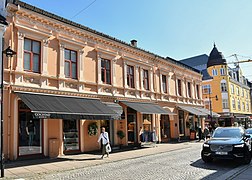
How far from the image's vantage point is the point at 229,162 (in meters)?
12.2

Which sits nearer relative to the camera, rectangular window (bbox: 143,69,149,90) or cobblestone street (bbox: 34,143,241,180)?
cobblestone street (bbox: 34,143,241,180)

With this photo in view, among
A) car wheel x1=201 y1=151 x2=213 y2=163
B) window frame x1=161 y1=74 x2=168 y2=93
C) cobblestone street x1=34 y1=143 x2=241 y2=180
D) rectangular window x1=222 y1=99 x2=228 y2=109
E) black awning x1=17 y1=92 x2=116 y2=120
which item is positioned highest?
window frame x1=161 y1=74 x2=168 y2=93

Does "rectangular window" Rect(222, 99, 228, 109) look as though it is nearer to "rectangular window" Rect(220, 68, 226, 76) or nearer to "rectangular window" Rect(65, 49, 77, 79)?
"rectangular window" Rect(220, 68, 226, 76)

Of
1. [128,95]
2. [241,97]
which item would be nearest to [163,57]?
[128,95]

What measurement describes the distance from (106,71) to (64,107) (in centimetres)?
610

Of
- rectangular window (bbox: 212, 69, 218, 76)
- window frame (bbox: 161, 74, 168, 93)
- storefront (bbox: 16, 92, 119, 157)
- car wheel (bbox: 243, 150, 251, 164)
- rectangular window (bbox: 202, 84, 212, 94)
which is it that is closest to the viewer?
car wheel (bbox: 243, 150, 251, 164)

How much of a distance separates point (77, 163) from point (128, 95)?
29.4 ft

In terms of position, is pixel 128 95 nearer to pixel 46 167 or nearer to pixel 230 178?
pixel 46 167

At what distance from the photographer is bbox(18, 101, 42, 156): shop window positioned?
13.2 m

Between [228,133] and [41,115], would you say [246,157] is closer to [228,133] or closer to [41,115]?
[228,133]

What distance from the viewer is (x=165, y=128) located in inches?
993

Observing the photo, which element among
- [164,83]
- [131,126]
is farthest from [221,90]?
[131,126]

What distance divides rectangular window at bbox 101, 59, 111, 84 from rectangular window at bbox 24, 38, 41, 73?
5265mm

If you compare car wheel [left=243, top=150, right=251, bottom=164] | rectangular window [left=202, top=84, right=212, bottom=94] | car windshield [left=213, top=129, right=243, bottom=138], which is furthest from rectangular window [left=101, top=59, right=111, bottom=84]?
rectangular window [left=202, top=84, right=212, bottom=94]
